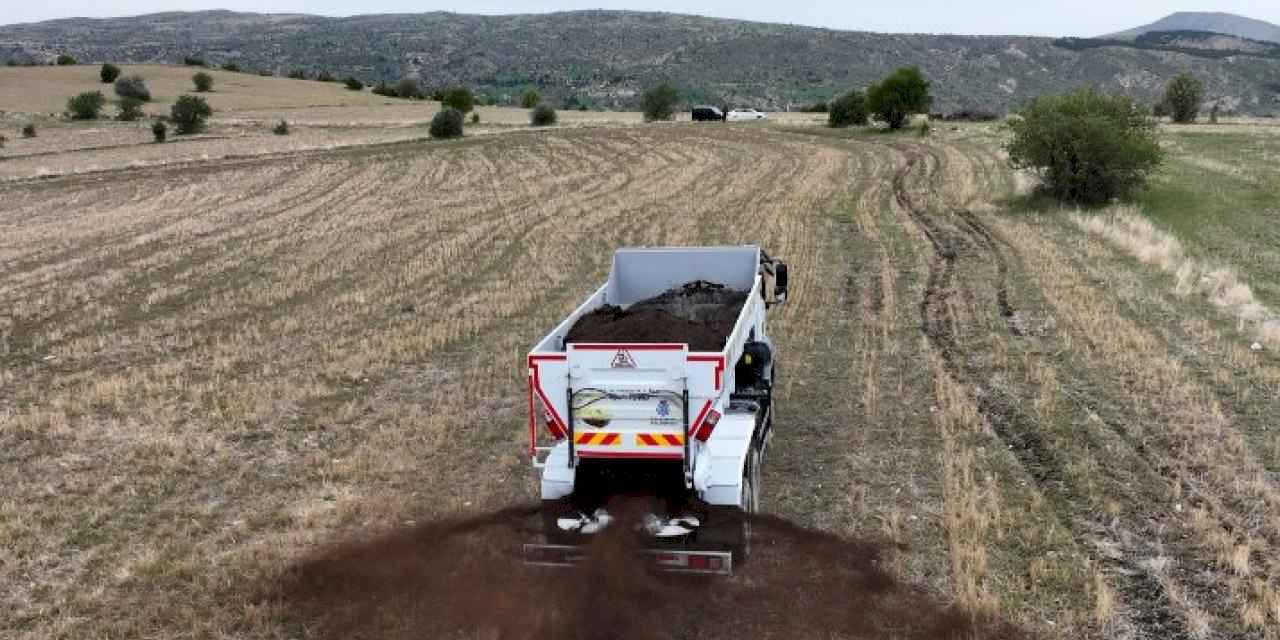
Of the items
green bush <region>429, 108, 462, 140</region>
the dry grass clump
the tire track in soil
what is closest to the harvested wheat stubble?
the tire track in soil

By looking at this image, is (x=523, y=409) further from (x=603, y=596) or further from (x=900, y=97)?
(x=900, y=97)

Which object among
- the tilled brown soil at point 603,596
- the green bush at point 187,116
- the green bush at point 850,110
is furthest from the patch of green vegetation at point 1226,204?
the green bush at point 187,116

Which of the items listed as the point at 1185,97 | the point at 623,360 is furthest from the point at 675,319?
the point at 1185,97

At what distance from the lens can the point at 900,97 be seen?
53656 millimetres

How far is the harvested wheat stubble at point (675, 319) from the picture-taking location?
10.0 meters

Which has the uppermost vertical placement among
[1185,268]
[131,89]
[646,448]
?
[646,448]

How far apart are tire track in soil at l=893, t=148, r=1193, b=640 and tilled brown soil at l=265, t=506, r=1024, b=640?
1.13 m

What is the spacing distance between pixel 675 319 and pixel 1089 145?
20604 mm

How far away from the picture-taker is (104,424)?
11977mm

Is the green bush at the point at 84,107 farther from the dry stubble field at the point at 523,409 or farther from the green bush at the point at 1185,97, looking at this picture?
the green bush at the point at 1185,97

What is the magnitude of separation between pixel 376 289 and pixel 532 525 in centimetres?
1143

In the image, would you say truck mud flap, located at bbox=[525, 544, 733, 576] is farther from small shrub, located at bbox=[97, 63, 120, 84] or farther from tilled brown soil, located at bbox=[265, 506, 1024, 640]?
small shrub, located at bbox=[97, 63, 120, 84]

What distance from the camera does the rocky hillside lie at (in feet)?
415

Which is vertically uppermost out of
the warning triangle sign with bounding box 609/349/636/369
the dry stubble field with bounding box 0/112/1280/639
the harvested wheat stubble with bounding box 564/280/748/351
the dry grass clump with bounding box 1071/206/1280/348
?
the warning triangle sign with bounding box 609/349/636/369
